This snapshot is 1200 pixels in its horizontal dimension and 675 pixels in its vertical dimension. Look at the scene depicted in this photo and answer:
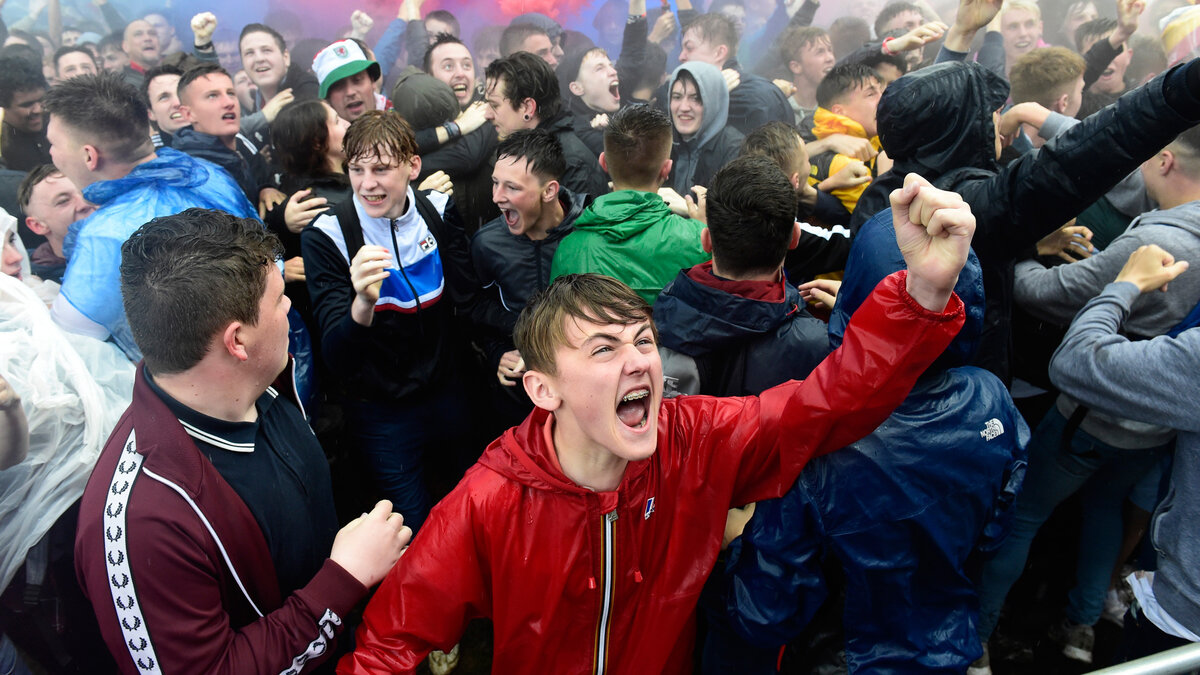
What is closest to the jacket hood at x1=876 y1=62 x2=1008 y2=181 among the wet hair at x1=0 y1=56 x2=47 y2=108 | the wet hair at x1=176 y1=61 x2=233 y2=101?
the wet hair at x1=176 y1=61 x2=233 y2=101

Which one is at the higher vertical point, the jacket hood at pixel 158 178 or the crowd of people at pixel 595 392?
the jacket hood at pixel 158 178

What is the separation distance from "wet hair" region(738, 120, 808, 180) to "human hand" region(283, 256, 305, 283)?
204cm

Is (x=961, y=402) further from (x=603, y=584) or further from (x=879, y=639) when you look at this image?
(x=603, y=584)

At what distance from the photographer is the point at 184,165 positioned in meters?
2.89

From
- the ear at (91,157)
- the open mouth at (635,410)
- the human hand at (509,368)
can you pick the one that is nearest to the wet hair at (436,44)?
the ear at (91,157)

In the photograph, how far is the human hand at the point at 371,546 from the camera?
171 cm

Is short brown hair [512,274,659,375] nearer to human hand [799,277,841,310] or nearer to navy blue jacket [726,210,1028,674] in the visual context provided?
navy blue jacket [726,210,1028,674]

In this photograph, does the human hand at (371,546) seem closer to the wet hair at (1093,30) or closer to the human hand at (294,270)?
the human hand at (294,270)

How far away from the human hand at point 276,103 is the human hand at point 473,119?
1.19m

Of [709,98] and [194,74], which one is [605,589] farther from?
[194,74]

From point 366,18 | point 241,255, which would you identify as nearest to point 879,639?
point 241,255

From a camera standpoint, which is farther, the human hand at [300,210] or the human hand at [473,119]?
the human hand at [473,119]

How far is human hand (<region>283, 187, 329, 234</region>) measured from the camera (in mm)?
3150

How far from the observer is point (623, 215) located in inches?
108
